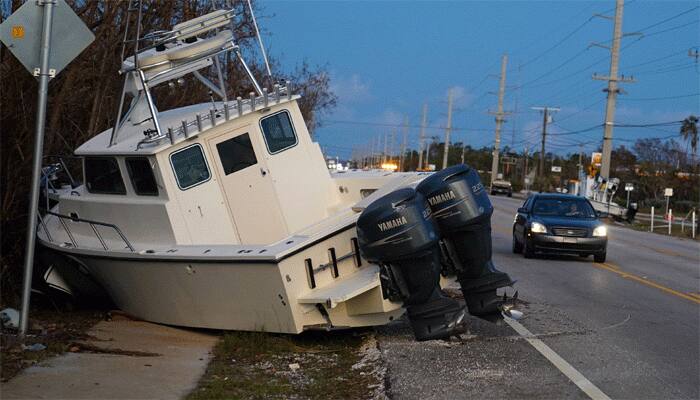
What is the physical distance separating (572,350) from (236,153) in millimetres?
5072

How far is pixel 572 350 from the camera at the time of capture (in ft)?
33.4

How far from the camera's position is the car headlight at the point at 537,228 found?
2159cm

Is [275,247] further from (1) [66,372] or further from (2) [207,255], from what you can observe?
(1) [66,372]

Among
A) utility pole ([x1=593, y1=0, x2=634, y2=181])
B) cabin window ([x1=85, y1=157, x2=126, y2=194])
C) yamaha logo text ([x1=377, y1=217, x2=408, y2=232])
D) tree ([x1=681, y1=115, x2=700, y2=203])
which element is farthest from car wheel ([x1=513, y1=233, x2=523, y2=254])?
tree ([x1=681, y1=115, x2=700, y2=203])

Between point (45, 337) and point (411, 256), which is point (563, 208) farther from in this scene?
point (45, 337)

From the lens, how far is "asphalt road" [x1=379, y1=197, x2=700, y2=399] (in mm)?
8570

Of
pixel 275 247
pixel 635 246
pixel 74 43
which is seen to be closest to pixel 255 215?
pixel 275 247

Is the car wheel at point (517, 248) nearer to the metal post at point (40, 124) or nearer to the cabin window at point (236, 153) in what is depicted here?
the cabin window at point (236, 153)

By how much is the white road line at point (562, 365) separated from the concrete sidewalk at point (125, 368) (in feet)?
11.3

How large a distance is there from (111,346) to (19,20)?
363 cm

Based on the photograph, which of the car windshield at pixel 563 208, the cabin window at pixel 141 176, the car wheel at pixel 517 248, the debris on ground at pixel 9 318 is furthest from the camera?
the car wheel at pixel 517 248

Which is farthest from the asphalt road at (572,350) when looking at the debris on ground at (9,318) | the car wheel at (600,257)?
the car wheel at (600,257)

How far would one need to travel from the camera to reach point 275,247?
33.3ft

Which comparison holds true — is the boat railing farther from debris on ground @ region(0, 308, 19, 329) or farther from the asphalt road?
the asphalt road
